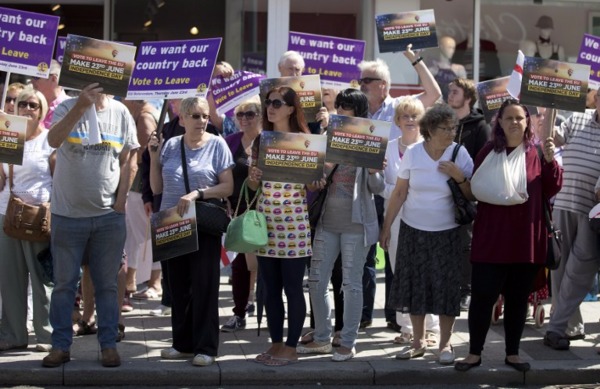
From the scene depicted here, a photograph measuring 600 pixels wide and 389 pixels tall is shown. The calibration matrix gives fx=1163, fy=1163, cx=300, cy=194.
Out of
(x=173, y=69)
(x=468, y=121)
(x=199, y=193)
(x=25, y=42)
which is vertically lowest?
(x=199, y=193)

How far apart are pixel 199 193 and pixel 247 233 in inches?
16.8

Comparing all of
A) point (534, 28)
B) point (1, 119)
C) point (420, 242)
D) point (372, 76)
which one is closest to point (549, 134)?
point (420, 242)

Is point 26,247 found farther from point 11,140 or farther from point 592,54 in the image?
point 592,54

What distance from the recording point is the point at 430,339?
8.63 metres

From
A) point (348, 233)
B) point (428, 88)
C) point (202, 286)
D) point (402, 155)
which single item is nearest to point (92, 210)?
point (202, 286)

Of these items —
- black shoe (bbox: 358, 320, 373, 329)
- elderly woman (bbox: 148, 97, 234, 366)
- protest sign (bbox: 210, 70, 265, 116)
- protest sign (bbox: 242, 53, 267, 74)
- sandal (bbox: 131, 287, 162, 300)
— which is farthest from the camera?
protest sign (bbox: 242, 53, 267, 74)

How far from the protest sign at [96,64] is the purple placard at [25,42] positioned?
1026 mm

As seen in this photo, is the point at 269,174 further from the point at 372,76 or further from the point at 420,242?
the point at 372,76

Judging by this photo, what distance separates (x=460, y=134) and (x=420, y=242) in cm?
150

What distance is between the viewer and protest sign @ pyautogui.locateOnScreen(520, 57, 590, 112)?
7.89 meters

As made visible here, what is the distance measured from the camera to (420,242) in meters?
7.98

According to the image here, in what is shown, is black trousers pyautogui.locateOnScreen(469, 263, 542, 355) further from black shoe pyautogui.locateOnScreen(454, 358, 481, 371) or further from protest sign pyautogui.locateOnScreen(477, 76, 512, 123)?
protest sign pyautogui.locateOnScreen(477, 76, 512, 123)

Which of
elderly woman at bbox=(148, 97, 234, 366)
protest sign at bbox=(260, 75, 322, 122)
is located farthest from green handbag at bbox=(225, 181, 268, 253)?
protest sign at bbox=(260, 75, 322, 122)

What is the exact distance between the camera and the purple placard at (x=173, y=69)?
A: 8.54 meters
